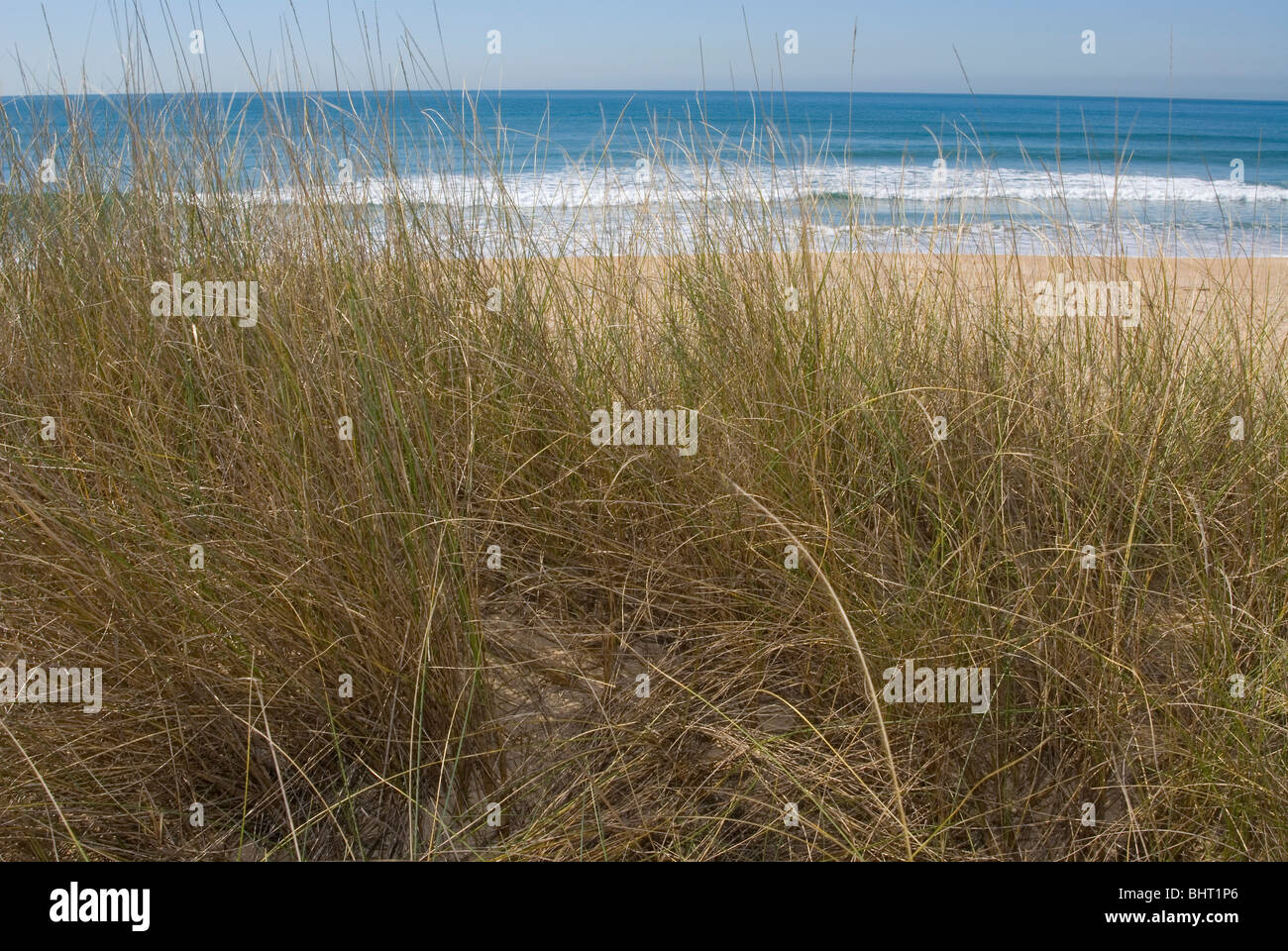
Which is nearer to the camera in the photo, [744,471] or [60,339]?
[744,471]

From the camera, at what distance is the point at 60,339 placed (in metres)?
2.24

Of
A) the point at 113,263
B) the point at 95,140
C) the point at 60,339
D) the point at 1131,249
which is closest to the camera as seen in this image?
the point at 60,339

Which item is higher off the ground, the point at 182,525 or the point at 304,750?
the point at 182,525

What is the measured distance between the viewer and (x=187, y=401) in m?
2.01

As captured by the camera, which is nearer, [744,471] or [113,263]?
[744,471]

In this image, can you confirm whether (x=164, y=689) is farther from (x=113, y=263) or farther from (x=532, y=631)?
(x=113, y=263)

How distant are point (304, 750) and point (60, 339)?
54.5 inches
